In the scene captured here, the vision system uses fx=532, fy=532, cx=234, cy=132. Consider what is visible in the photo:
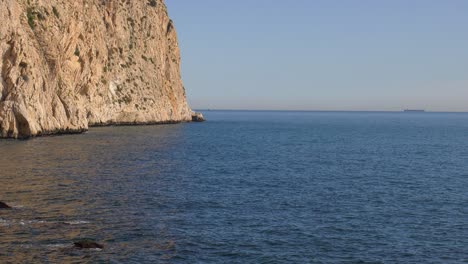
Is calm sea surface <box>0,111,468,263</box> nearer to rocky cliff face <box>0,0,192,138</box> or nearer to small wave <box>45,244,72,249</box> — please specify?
small wave <box>45,244,72,249</box>

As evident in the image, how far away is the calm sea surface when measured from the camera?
25.3 m

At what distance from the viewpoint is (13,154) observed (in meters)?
60.0

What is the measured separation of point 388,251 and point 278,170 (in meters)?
31.6

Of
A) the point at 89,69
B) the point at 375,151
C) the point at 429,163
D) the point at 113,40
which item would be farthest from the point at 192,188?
the point at 113,40

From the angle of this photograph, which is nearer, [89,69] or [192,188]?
[192,188]

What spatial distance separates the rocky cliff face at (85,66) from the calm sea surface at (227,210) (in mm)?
19588

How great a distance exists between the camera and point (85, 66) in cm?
11388

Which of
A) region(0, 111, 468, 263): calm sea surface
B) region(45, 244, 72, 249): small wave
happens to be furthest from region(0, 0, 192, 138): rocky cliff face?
region(45, 244, 72, 249): small wave

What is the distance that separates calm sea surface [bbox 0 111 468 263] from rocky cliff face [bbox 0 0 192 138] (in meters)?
19.6

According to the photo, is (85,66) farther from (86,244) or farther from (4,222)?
(86,244)

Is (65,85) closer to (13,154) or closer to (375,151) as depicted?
(13,154)

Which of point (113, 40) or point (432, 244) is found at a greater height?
point (113, 40)

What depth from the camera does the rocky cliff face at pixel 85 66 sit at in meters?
79.5

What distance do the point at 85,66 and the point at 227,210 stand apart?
87.4 meters
